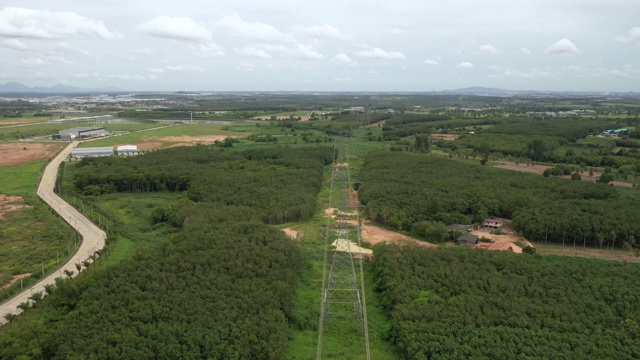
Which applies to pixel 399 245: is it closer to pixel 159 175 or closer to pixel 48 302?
pixel 48 302

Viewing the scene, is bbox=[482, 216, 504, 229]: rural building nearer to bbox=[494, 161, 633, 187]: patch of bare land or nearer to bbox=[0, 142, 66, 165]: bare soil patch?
bbox=[494, 161, 633, 187]: patch of bare land

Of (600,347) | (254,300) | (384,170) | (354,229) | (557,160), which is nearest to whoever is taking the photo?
(600,347)

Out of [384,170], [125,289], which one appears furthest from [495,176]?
[125,289]

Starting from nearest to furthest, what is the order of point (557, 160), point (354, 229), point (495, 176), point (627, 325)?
point (627, 325)
point (354, 229)
point (495, 176)
point (557, 160)

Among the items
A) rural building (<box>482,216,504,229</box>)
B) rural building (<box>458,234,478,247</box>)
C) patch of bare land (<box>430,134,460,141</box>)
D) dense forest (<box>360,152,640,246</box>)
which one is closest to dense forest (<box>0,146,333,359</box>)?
dense forest (<box>360,152,640,246</box>)

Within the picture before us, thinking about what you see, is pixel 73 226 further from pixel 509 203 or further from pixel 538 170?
pixel 538 170

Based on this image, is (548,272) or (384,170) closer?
(548,272)
